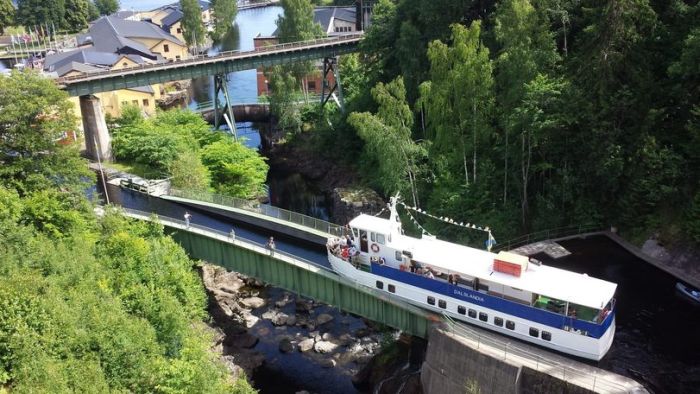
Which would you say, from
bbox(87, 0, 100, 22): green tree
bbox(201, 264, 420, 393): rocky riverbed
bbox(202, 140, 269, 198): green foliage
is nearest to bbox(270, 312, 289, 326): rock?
bbox(201, 264, 420, 393): rocky riverbed

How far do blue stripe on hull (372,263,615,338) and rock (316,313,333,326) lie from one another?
1138cm

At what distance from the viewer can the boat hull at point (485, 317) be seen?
26266mm

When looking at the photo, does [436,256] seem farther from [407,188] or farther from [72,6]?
[72,6]

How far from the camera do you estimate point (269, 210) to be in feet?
136

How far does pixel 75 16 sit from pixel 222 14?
38.1 m

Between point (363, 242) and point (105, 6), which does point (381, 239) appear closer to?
point (363, 242)

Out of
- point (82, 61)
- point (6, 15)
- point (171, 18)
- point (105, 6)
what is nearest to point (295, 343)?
point (82, 61)

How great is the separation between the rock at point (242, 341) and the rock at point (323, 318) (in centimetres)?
486

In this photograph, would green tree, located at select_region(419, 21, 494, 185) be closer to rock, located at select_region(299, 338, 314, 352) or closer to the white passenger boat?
the white passenger boat

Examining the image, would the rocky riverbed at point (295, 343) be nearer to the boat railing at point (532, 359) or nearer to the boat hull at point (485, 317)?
the boat hull at point (485, 317)

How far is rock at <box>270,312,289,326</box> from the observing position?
41844mm

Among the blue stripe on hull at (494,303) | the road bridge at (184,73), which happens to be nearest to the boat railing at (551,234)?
the blue stripe on hull at (494,303)

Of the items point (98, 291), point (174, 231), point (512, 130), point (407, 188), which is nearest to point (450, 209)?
point (407, 188)

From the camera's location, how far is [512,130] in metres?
39.6
